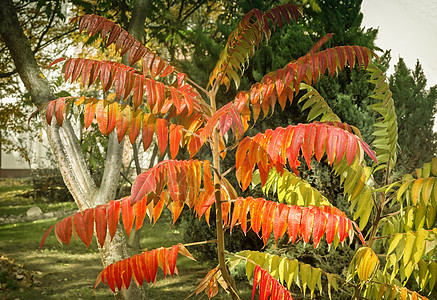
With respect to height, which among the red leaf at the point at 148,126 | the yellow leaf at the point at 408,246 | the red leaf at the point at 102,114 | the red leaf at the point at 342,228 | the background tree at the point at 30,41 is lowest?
the yellow leaf at the point at 408,246

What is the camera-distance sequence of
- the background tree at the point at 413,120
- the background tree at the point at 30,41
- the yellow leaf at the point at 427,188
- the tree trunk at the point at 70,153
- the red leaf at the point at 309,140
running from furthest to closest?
the background tree at the point at 30,41, the background tree at the point at 413,120, the tree trunk at the point at 70,153, the yellow leaf at the point at 427,188, the red leaf at the point at 309,140

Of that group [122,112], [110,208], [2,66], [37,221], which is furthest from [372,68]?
[37,221]

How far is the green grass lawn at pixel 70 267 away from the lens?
15.1ft

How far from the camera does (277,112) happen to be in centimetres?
441

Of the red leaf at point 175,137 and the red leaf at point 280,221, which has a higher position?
the red leaf at point 175,137

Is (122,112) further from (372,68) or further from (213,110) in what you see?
(372,68)

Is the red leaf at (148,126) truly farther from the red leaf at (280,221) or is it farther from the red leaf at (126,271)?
the red leaf at (280,221)

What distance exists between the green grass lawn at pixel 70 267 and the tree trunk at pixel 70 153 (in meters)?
0.74

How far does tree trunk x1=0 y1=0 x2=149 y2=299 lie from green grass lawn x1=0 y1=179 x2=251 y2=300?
0.74 metres

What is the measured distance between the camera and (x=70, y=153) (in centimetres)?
369

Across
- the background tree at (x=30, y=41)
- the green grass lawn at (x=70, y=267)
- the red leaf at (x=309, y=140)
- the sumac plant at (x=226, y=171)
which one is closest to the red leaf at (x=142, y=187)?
the sumac plant at (x=226, y=171)

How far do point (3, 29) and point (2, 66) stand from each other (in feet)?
12.1

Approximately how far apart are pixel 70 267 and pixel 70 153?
267cm

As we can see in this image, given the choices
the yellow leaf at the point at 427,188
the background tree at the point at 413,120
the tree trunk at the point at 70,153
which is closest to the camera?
the yellow leaf at the point at 427,188
